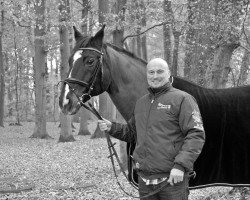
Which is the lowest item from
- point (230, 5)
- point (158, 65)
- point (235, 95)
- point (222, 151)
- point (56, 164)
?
point (56, 164)

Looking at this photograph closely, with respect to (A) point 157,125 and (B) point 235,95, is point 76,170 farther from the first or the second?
(A) point 157,125

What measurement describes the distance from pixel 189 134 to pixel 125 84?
5.35 ft

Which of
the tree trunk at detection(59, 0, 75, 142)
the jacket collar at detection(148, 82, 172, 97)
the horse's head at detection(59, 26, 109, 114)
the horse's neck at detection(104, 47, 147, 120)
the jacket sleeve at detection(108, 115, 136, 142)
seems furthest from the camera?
the tree trunk at detection(59, 0, 75, 142)

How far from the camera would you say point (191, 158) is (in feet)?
10.8

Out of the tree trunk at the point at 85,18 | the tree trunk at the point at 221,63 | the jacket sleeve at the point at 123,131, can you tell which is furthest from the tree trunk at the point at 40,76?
the jacket sleeve at the point at 123,131

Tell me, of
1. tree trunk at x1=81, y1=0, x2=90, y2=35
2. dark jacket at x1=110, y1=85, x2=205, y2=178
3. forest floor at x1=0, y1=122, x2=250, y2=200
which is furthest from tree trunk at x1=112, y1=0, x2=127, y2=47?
dark jacket at x1=110, y1=85, x2=205, y2=178

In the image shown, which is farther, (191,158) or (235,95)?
(235,95)

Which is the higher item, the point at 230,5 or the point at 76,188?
the point at 230,5

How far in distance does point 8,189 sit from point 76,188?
1576 mm

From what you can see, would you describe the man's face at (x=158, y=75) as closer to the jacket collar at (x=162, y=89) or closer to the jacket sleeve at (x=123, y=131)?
the jacket collar at (x=162, y=89)

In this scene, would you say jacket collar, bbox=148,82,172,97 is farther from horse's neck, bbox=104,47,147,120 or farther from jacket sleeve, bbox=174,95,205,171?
horse's neck, bbox=104,47,147,120

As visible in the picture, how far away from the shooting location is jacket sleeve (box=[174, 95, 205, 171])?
3268 millimetres

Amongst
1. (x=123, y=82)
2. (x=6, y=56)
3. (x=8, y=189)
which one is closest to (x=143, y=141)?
(x=123, y=82)

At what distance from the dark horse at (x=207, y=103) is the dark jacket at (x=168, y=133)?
3.54ft
